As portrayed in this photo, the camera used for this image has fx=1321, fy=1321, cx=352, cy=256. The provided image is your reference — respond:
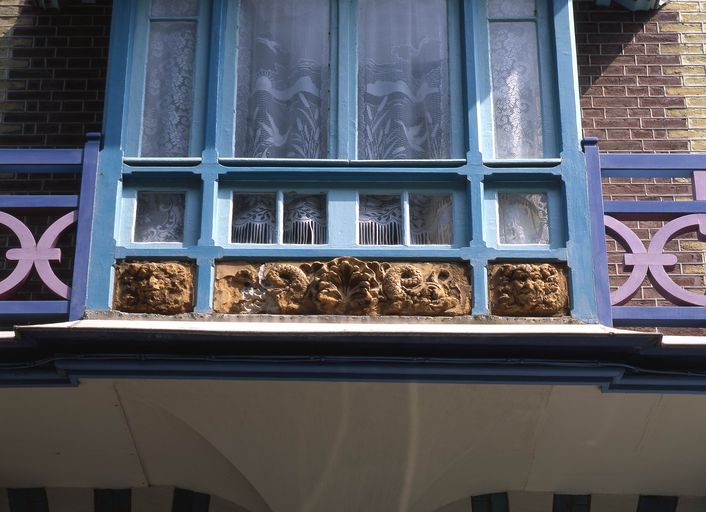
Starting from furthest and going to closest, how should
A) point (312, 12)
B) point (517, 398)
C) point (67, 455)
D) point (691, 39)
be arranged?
1. point (691, 39)
2. point (312, 12)
3. point (67, 455)
4. point (517, 398)

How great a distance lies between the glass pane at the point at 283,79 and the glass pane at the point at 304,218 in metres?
0.39

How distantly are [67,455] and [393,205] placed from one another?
2.64m

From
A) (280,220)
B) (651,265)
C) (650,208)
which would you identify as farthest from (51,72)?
(651,265)

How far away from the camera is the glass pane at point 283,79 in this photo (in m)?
8.72

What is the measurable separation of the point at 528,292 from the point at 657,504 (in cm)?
192

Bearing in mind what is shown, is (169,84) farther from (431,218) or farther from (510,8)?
(510,8)

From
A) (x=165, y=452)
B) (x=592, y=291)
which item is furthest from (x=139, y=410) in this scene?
(x=592, y=291)

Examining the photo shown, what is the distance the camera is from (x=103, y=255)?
8.12 metres

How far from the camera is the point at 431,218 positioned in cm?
836

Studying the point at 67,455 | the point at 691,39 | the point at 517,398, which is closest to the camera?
the point at 517,398

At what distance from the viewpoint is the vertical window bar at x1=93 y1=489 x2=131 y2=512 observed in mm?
8773

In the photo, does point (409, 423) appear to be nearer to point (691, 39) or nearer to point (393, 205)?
point (393, 205)

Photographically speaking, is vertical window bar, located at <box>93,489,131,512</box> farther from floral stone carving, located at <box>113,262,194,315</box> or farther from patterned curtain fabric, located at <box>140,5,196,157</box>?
patterned curtain fabric, located at <box>140,5,196,157</box>

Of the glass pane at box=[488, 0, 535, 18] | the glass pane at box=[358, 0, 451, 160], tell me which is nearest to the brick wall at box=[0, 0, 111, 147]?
the glass pane at box=[358, 0, 451, 160]
